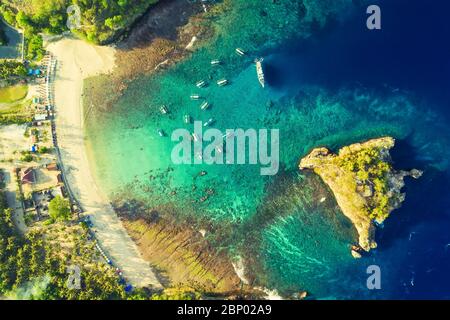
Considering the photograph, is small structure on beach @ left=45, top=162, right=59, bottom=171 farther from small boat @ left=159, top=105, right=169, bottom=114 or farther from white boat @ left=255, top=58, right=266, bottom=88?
white boat @ left=255, top=58, right=266, bottom=88

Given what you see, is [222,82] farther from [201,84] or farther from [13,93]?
[13,93]

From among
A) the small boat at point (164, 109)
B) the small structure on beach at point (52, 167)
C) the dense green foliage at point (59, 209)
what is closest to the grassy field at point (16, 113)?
the small structure on beach at point (52, 167)

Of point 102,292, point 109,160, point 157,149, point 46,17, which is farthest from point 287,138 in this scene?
point 46,17

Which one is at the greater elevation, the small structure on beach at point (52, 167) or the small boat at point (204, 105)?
the small boat at point (204, 105)

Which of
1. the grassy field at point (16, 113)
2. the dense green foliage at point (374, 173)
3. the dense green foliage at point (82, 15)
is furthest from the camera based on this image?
the grassy field at point (16, 113)

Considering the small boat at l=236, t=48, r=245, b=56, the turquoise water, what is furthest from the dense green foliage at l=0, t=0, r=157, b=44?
the small boat at l=236, t=48, r=245, b=56

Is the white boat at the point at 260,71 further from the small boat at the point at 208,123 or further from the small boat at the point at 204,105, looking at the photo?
the small boat at the point at 208,123
